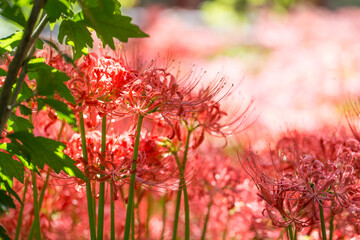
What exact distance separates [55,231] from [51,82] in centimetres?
77

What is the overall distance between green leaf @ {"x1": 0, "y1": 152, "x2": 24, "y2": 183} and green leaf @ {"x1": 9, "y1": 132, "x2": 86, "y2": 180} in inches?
2.1

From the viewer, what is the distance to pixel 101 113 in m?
0.95

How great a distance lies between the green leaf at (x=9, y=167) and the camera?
0.88 meters

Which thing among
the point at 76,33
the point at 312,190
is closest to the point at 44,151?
the point at 76,33

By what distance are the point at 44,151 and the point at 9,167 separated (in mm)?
104

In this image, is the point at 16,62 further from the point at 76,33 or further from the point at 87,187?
the point at 87,187

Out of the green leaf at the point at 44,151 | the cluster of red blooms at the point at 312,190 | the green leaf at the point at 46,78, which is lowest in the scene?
the cluster of red blooms at the point at 312,190

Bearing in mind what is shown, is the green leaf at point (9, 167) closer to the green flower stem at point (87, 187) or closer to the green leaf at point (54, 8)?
the green flower stem at point (87, 187)

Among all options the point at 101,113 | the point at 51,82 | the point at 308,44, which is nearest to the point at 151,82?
the point at 101,113

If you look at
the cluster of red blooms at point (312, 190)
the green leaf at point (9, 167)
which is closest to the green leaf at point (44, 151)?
the green leaf at point (9, 167)

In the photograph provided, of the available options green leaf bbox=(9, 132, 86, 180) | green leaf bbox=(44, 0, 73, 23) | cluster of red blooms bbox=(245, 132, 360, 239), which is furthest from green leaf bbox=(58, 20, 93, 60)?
cluster of red blooms bbox=(245, 132, 360, 239)

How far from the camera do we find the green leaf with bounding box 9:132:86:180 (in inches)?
31.9

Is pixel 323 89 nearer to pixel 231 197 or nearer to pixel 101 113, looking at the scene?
pixel 231 197

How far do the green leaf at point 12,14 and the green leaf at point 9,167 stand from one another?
0.23 meters
